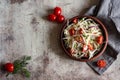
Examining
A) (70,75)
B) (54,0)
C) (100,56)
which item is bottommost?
(70,75)

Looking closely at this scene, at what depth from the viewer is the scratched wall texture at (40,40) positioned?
97.3 inches

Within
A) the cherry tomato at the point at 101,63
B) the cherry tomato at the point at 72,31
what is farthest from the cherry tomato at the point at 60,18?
the cherry tomato at the point at 101,63

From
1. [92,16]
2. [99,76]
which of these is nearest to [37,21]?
[92,16]

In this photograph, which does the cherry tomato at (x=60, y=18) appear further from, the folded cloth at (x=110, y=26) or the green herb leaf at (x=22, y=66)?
the green herb leaf at (x=22, y=66)

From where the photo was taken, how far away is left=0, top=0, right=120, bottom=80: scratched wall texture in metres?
2.47

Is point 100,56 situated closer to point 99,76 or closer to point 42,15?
point 99,76

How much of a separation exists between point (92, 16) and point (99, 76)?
0.46m

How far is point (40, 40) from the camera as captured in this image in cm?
254

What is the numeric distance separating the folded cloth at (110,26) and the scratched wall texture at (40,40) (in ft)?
0.17

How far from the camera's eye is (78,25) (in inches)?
94.6

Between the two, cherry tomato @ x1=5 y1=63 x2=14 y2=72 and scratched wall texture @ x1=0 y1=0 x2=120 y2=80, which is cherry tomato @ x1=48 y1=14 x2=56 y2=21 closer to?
scratched wall texture @ x1=0 y1=0 x2=120 y2=80

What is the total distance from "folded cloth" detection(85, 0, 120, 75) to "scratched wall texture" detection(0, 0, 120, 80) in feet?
0.17

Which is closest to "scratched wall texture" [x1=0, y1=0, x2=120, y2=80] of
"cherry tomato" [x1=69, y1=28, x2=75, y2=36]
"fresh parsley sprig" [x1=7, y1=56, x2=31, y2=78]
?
"fresh parsley sprig" [x1=7, y1=56, x2=31, y2=78]

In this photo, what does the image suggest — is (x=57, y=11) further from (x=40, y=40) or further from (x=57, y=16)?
(x=40, y=40)
